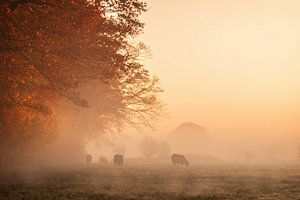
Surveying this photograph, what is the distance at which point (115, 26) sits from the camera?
2672 cm

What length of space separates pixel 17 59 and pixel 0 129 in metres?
13.5

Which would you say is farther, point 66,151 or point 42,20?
point 66,151

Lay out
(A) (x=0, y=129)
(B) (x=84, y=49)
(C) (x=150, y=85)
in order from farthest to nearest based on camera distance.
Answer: (C) (x=150, y=85) → (A) (x=0, y=129) → (B) (x=84, y=49)

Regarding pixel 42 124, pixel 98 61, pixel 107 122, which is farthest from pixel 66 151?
pixel 98 61

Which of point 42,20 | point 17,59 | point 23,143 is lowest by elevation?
point 23,143

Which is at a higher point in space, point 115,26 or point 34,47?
point 115,26

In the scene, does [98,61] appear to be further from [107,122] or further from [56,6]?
[107,122]

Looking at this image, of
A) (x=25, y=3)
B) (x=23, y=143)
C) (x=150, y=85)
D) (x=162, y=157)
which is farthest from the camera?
(x=162, y=157)

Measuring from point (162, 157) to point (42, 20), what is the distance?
80.3 m

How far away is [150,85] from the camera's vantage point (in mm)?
49906

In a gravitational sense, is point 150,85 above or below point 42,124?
above

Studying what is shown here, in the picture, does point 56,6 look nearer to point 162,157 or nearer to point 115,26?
point 115,26

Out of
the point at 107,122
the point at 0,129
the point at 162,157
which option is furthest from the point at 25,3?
the point at 162,157

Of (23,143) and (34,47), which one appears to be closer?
(34,47)
